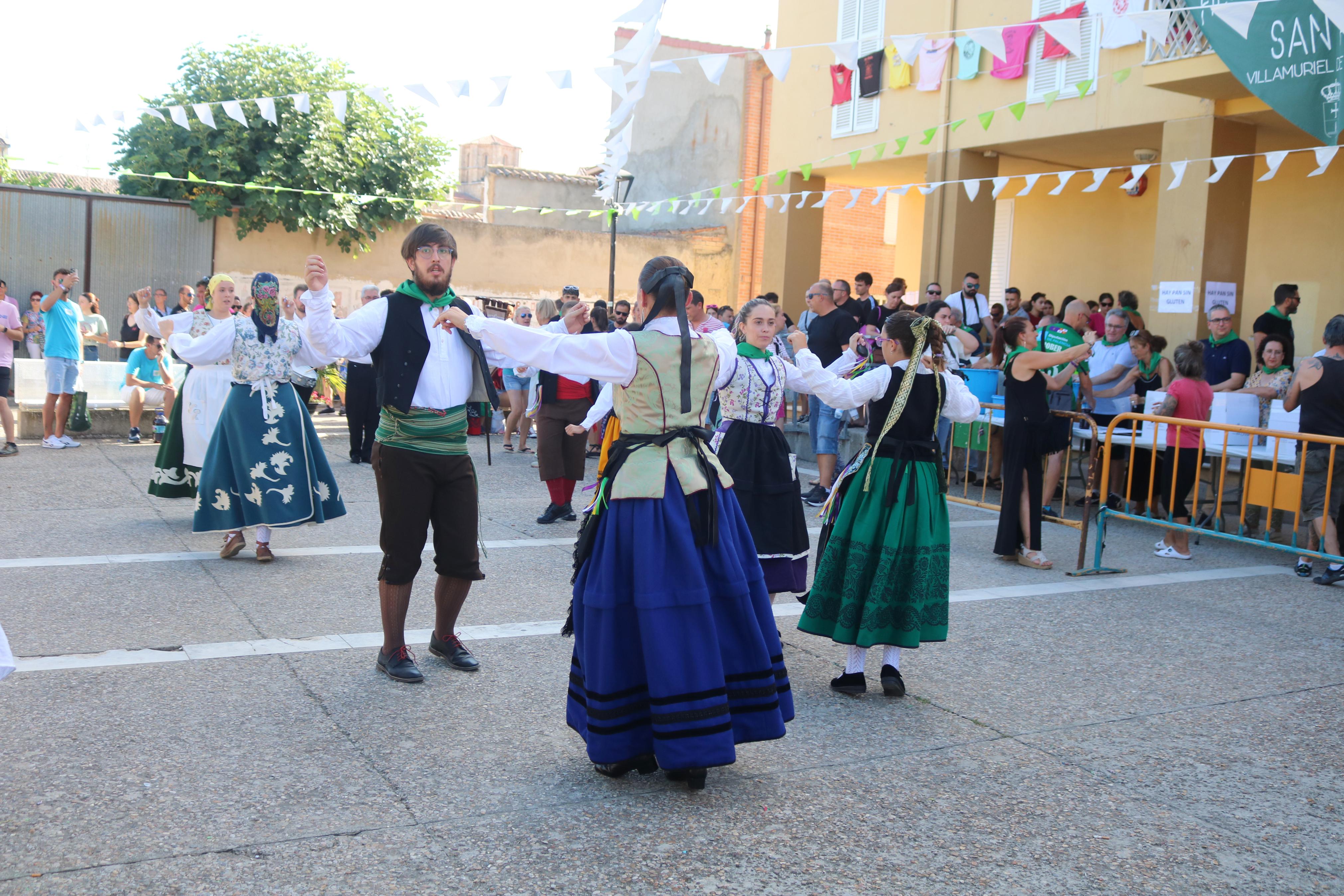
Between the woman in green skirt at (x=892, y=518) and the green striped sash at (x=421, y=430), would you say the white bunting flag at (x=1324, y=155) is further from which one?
the green striped sash at (x=421, y=430)

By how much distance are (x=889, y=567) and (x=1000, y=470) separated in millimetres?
7007


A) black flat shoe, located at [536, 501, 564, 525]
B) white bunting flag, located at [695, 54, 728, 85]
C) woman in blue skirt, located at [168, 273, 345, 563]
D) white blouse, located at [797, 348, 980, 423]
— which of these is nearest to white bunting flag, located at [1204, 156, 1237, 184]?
white bunting flag, located at [695, 54, 728, 85]

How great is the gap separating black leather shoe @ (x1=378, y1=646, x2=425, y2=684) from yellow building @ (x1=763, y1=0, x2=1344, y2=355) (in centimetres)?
709

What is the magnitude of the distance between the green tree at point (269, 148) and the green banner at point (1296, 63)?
1393 cm

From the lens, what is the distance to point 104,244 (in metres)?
19.4

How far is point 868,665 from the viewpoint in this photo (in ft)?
18.1

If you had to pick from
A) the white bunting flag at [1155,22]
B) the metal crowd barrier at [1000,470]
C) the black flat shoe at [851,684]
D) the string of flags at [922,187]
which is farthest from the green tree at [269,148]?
the black flat shoe at [851,684]

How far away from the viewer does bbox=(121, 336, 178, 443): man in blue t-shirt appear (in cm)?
1309

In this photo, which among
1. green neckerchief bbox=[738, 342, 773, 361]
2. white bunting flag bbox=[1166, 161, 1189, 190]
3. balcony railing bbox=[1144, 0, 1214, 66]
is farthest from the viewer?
white bunting flag bbox=[1166, 161, 1189, 190]

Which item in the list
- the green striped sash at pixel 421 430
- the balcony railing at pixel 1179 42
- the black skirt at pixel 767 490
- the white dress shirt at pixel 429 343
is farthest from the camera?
the balcony railing at pixel 1179 42

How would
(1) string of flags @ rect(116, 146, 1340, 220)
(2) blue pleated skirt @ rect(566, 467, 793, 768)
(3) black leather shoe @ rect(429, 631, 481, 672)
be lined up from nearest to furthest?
(2) blue pleated skirt @ rect(566, 467, 793, 768) < (3) black leather shoe @ rect(429, 631, 481, 672) < (1) string of flags @ rect(116, 146, 1340, 220)

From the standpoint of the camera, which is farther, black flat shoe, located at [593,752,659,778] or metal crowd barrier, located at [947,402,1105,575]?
metal crowd barrier, located at [947,402,1105,575]

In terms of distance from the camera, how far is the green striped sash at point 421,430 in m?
4.89

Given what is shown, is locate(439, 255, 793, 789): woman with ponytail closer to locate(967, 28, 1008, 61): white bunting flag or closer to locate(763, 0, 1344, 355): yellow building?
locate(763, 0, 1344, 355): yellow building
